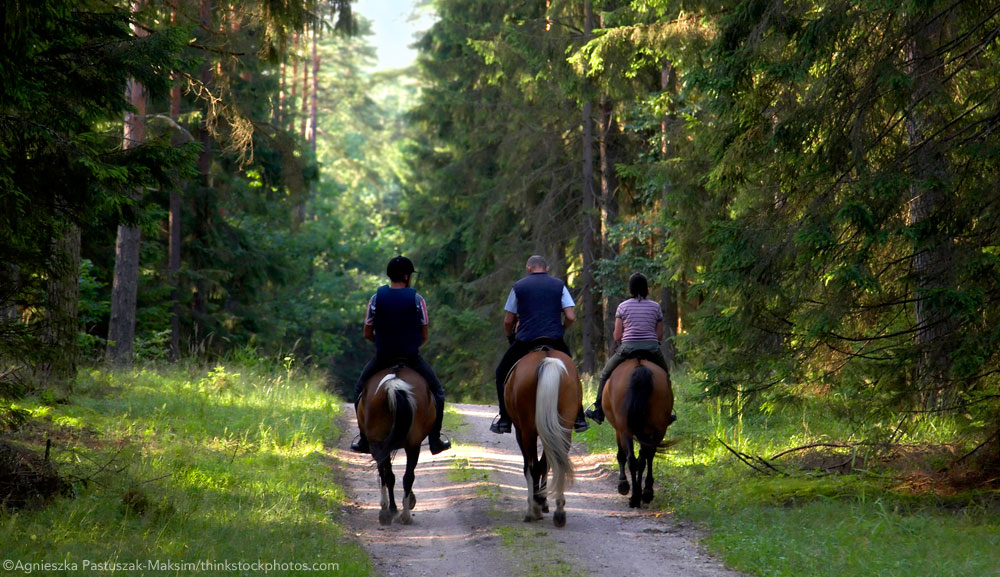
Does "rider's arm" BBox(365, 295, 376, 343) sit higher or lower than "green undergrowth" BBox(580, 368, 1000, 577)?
higher

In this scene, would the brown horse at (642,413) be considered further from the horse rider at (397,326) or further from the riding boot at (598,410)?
the horse rider at (397,326)

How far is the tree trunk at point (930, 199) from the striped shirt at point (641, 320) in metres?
2.78

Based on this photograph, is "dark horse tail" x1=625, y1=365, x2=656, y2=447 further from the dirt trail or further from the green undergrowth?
the dirt trail

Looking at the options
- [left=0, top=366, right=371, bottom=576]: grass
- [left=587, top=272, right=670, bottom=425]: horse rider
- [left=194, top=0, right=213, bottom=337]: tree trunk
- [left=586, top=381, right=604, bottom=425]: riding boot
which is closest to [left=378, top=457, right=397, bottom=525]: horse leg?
[left=0, top=366, right=371, bottom=576]: grass

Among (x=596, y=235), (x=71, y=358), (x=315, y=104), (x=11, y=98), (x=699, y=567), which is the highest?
(x=315, y=104)

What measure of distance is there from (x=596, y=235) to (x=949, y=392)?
19.7 m

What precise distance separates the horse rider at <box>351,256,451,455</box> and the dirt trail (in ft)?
3.64

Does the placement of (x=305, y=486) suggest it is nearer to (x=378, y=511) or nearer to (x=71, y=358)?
(x=378, y=511)

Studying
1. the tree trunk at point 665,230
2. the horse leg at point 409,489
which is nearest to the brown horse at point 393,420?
the horse leg at point 409,489

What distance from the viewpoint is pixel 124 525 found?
6891 mm

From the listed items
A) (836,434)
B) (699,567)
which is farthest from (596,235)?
(699,567)

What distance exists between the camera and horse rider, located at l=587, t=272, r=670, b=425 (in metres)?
10.0

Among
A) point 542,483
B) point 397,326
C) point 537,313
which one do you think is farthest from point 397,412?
point 537,313

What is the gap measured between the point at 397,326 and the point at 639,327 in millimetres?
2920
